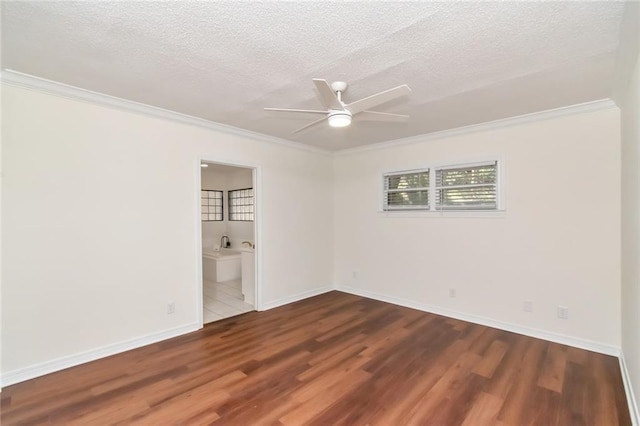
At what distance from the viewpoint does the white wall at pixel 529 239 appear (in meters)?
3.02

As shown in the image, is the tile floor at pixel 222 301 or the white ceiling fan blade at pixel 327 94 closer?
the white ceiling fan blade at pixel 327 94

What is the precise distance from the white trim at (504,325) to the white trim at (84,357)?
2911mm

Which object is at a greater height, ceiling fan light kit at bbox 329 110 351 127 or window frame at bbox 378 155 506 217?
ceiling fan light kit at bbox 329 110 351 127

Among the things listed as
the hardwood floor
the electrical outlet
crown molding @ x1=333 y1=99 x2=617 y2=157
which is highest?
crown molding @ x1=333 y1=99 x2=617 y2=157

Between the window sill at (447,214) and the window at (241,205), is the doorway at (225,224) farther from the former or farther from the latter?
the window sill at (447,214)

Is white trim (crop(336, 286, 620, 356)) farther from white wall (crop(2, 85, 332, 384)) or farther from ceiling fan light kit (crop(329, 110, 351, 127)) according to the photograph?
ceiling fan light kit (crop(329, 110, 351, 127))

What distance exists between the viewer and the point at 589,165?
3.08m

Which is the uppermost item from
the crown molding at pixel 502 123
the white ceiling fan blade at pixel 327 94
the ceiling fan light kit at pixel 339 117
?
the crown molding at pixel 502 123

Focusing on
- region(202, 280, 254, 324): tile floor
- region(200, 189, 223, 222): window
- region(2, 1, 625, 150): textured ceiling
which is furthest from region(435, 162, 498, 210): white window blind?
region(200, 189, 223, 222): window

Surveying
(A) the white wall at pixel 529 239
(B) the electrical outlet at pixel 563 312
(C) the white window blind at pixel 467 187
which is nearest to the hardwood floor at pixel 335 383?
(B) the electrical outlet at pixel 563 312

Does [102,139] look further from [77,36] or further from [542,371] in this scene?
[542,371]

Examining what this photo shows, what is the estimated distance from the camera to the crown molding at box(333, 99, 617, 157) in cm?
303

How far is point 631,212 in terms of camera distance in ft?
7.45

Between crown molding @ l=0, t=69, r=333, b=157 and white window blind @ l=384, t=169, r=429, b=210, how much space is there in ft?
7.25
